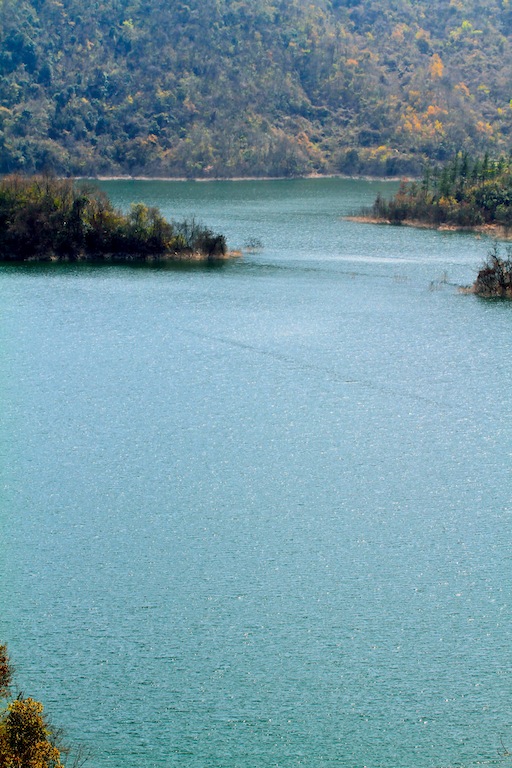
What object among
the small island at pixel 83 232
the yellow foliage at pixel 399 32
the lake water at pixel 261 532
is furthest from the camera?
the yellow foliage at pixel 399 32

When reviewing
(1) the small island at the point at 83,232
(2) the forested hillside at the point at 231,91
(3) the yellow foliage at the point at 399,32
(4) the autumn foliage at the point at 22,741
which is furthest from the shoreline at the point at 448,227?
(3) the yellow foliage at the point at 399,32

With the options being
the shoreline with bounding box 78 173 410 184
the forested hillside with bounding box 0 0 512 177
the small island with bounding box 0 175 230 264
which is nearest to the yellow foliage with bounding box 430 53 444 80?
the forested hillside with bounding box 0 0 512 177

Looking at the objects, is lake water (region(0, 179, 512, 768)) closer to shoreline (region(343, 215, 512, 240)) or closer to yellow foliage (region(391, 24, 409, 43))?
shoreline (region(343, 215, 512, 240))

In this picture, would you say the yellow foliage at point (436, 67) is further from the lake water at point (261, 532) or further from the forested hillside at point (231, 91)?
the lake water at point (261, 532)

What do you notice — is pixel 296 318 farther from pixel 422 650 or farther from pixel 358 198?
pixel 358 198

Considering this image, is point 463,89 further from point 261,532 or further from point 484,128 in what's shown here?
point 261,532

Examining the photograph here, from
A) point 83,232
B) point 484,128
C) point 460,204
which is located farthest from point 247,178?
point 83,232
